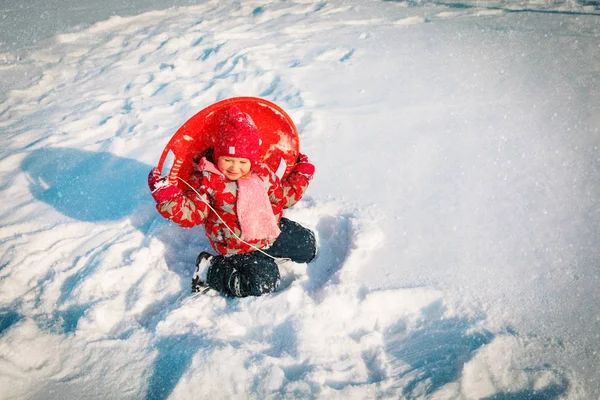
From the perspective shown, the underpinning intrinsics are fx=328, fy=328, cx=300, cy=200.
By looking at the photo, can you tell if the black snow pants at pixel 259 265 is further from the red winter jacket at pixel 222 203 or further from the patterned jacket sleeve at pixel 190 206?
the patterned jacket sleeve at pixel 190 206

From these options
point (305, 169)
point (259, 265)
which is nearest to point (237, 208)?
point (259, 265)

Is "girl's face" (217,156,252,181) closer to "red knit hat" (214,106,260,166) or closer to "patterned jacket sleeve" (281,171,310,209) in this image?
"red knit hat" (214,106,260,166)

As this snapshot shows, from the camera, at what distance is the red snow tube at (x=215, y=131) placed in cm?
148

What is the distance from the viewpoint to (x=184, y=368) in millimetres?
1186

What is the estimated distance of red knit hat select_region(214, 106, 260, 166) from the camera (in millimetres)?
1396

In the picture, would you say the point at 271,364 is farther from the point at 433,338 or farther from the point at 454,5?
the point at 454,5

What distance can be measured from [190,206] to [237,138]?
1.24ft

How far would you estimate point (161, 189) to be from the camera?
139cm

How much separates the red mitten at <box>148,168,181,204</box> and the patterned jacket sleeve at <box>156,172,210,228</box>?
2 centimetres

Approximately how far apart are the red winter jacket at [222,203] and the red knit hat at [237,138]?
0.15 metres

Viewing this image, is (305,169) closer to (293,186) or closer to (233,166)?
(293,186)

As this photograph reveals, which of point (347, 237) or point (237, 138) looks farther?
point (347, 237)

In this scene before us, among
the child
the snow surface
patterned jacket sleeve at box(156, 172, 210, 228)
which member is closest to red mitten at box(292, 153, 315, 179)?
the child

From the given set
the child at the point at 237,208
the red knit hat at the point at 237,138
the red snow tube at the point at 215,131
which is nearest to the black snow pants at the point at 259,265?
the child at the point at 237,208
